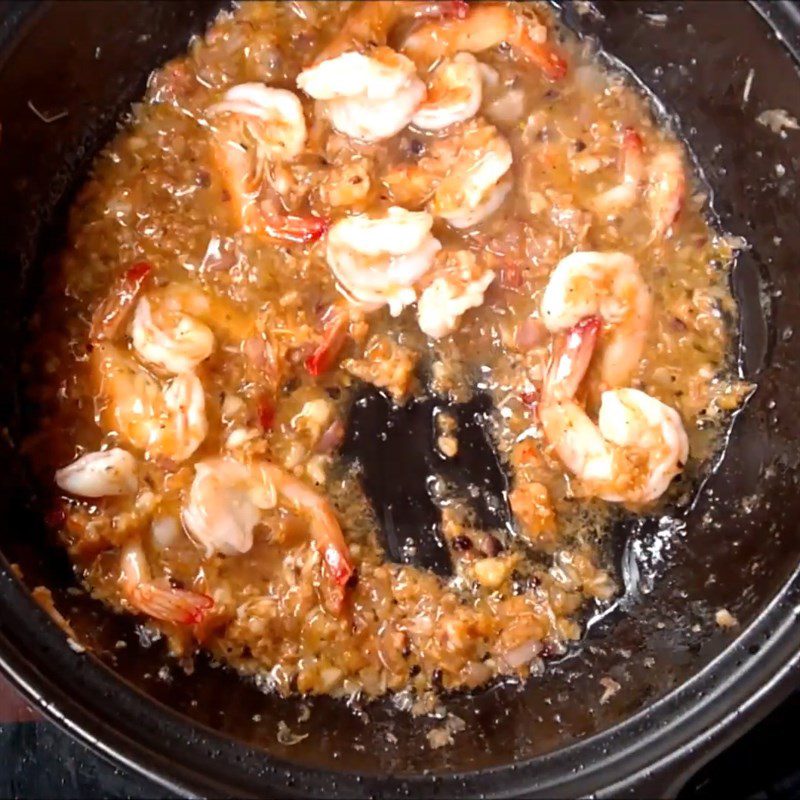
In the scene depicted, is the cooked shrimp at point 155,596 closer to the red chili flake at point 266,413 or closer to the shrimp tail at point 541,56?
the red chili flake at point 266,413

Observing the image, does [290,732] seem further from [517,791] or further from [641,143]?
[641,143]

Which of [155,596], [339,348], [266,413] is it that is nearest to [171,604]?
[155,596]

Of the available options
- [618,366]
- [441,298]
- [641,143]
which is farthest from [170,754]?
[641,143]

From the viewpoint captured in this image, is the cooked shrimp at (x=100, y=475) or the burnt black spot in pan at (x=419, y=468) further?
the burnt black spot in pan at (x=419, y=468)

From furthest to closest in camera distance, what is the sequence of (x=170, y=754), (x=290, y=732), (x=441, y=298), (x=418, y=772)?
1. (x=441, y=298)
2. (x=290, y=732)
3. (x=418, y=772)
4. (x=170, y=754)

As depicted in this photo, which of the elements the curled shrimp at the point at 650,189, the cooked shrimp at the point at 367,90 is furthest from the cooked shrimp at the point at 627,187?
the cooked shrimp at the point at 367,90
